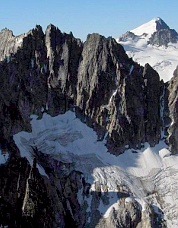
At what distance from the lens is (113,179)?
374ft

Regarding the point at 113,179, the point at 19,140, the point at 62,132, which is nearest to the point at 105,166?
the point at 113,179

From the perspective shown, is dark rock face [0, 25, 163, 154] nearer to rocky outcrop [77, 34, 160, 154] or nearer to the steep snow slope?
rocky outcrop [77, 34, 160, 154]

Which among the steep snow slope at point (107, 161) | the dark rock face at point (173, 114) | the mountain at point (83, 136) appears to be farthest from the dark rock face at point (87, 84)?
the dark rock face at point (173, 114)

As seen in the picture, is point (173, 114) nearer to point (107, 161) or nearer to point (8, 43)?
point (107, 161)

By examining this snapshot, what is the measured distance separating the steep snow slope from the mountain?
282mm

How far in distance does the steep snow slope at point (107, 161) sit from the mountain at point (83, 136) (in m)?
0.28

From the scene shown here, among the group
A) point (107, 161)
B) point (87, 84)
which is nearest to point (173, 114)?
point (107, 161)

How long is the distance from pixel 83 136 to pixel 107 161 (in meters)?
10.4

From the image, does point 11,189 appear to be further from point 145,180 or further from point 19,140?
point 145,180

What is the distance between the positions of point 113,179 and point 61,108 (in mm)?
28381

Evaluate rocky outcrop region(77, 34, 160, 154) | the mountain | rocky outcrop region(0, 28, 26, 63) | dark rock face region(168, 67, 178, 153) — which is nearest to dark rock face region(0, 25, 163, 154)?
rocky outcrop region(77, 34, 160, 154)

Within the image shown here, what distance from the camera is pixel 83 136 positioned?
125062mm

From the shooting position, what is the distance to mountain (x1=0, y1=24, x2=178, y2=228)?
102 m

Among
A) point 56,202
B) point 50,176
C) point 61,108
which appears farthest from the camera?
point 61,108
